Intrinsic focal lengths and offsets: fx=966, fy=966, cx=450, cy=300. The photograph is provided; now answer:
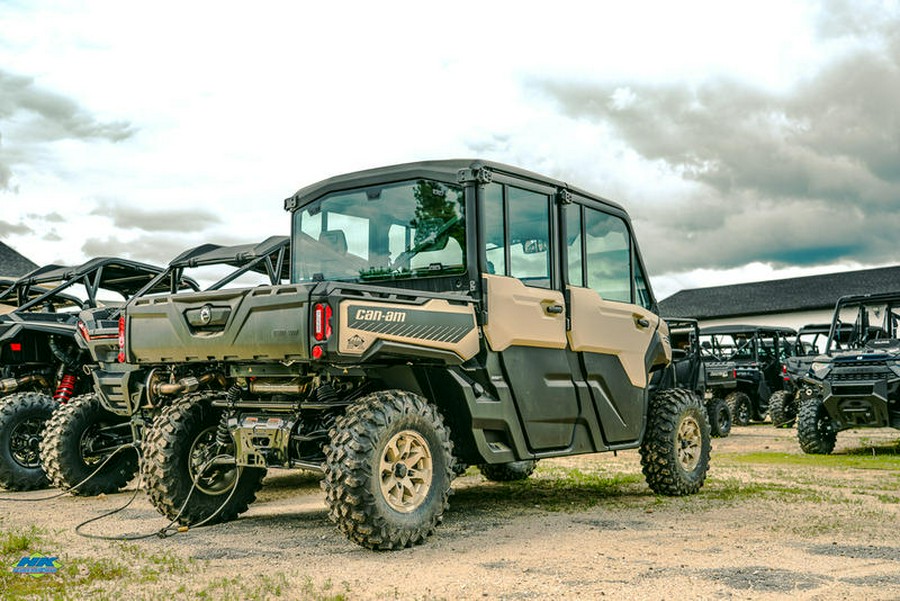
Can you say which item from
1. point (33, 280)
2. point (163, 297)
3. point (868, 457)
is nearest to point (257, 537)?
point (163, 297)

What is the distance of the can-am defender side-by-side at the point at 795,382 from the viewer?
13578 mm

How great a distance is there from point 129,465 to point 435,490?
4.40m

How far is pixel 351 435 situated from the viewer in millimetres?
5789

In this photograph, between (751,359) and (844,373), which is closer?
(844,373)

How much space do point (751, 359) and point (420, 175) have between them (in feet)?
53.8

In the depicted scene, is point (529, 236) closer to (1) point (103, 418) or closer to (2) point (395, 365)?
(2) point (395, 365)

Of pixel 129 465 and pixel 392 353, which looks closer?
pixel 392 353

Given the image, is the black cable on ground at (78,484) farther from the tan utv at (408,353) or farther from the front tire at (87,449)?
the tan utv at (408,353)

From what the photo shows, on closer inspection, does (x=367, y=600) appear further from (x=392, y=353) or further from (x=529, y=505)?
(x=529, y=505)

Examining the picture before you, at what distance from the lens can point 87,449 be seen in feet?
29.7

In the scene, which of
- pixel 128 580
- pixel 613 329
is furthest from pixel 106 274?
pixel 128 580

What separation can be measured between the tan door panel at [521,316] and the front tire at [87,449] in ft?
13.1

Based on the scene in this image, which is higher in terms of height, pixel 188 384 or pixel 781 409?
pixel 188 384

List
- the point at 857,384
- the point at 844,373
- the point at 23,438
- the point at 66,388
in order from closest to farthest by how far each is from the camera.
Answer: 1. the point at 23,438
2. the point at 66,388
3. the point at 857,384
4. the point at 844,373
